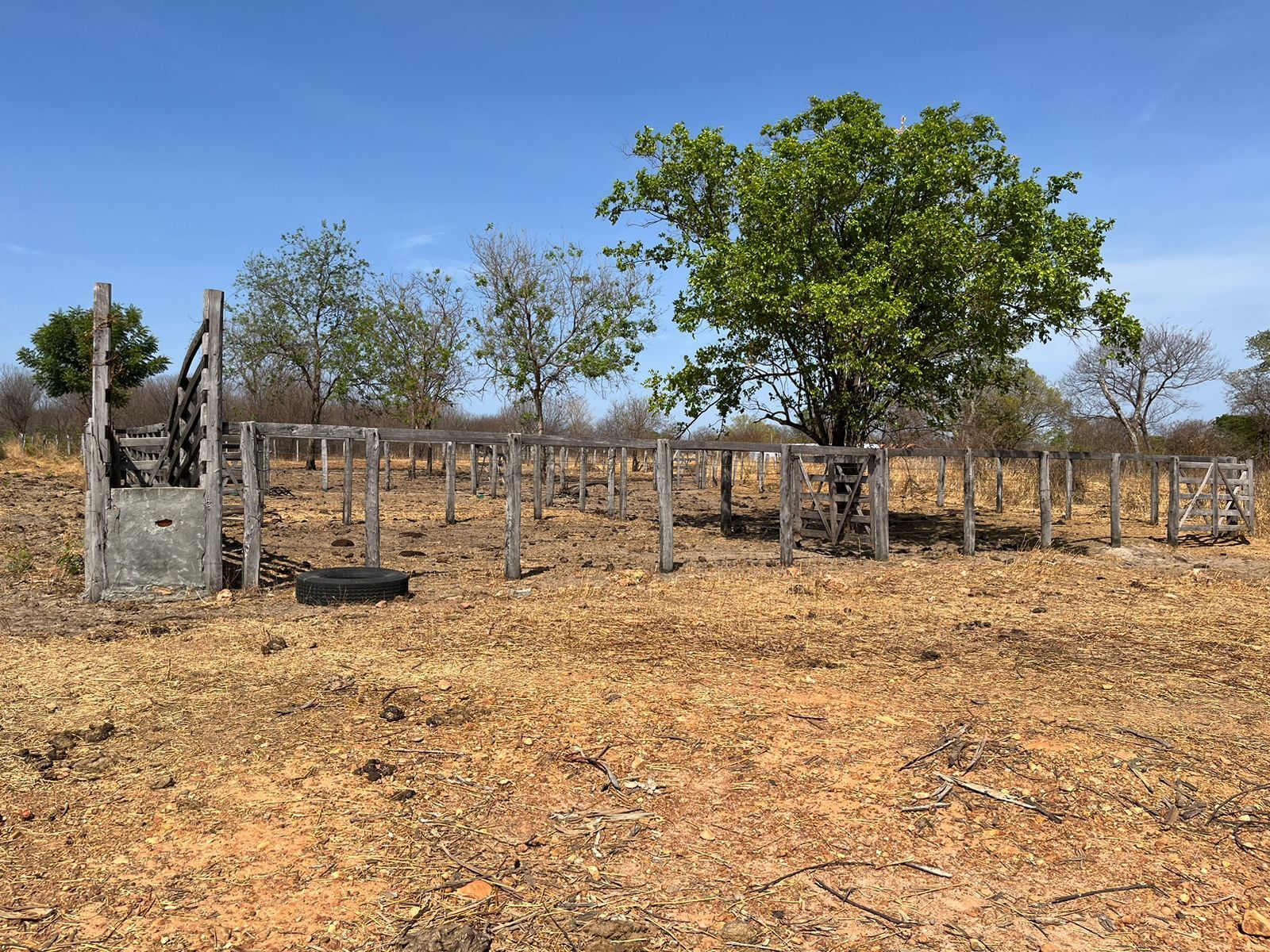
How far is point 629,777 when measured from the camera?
14.8 ft

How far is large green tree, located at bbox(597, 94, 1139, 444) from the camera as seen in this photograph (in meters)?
14.6

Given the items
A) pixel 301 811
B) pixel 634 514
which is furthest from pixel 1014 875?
pixel 634 514

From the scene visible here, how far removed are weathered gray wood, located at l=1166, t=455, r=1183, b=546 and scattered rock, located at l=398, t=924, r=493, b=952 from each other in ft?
61.0

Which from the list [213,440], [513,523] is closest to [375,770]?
[213,440]

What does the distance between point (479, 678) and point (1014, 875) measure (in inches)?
160

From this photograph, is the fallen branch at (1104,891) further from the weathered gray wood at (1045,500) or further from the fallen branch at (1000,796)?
the weathered gray wood at (1045,500)

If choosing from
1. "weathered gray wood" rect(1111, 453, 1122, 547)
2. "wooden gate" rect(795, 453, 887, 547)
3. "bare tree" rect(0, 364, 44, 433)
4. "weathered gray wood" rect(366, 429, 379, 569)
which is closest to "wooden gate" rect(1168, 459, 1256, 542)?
"weathered gray wood" rect(1111, 453, 1122, 547)

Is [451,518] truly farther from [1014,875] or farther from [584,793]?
[1014,875]

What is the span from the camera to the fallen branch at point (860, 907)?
316 cm

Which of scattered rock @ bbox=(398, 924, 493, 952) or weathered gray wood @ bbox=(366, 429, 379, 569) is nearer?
scattered rock @ bbox=(398, 924, 493, 952)

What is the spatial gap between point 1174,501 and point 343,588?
17.0 m

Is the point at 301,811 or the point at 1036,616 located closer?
the point at 301,811

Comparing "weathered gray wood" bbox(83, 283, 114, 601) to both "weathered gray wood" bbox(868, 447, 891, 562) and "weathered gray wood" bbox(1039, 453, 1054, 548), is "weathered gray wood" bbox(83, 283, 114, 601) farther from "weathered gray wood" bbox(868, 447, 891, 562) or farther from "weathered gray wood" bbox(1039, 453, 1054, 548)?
"weathered gray wood" bbox(1039, 453, 1054, 548)

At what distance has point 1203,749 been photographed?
4965 millimetres
